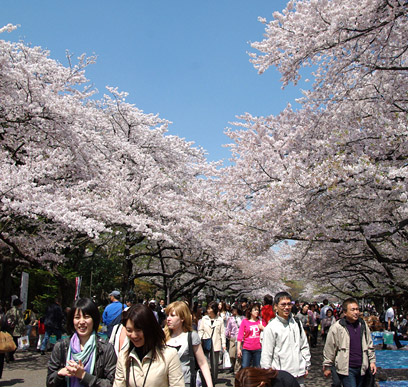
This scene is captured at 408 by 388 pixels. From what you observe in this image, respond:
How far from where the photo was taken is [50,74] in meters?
14.4

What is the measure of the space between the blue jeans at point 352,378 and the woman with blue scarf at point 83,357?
3.13m

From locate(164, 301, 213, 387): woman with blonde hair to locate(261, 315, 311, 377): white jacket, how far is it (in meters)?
0.83

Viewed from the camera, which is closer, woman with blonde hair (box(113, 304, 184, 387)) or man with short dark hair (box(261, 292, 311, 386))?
woman with blonde hair (box(113, 304, 184, 387))

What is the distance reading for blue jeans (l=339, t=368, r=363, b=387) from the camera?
500 cm

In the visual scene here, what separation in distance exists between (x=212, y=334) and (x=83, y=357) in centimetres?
537

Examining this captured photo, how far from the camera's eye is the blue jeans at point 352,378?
5.00 meters

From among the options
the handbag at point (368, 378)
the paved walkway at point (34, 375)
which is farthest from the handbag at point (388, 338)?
the handbag at point (368, 378)

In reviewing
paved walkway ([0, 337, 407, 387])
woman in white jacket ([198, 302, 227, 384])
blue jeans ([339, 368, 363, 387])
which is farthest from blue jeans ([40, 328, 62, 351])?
blue jeans ([339, 368, 363, 387])

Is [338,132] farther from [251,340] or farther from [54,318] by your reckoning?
[54,318]

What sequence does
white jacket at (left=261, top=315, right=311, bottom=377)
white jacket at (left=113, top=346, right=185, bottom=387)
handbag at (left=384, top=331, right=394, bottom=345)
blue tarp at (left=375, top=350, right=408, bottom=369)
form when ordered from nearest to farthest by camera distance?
1. white jacket at (left=113, top=346, right=185, bottom=387)
2. white jacket at (left=261, top=315, right=311, bottom=377)
3. blue tarp at (left=375, top=350, right=408, bottom=369)
4. handbag at (left=384, top=331, right=394, bottom=345)

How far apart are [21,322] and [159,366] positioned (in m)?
9.51

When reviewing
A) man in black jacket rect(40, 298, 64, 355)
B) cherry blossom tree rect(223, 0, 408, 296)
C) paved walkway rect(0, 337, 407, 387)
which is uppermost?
cherry blossom tree rect(223, 0, 408, 296)

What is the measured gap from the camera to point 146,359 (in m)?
2.84

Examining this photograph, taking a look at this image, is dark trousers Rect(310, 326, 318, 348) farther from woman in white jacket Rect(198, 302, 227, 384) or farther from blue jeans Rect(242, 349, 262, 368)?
blue jeans Rect(242, 349, 262, 368)
